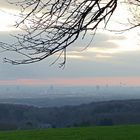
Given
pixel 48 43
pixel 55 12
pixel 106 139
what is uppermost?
pixel 55 12

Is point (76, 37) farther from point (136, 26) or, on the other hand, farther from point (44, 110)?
point (44, 110)

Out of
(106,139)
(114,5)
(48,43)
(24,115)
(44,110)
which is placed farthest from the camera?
(44,110)

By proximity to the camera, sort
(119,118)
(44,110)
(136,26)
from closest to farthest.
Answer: (136,26)
(119,118)
(44,110)

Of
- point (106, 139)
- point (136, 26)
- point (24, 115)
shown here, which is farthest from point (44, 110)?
point (136, 26)

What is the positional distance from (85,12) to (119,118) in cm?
4810

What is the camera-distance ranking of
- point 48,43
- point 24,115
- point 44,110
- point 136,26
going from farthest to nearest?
point 44,110, point 24,115, point 136,26, point 48,43

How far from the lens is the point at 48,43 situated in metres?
6.04

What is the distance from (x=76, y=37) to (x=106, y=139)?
40.6 ft

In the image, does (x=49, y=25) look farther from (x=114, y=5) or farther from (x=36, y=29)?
(x=114, y=5)

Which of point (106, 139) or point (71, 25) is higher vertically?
point (71, 25)

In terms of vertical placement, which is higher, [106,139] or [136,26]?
[136,26]

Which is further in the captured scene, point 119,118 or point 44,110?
point 44,110

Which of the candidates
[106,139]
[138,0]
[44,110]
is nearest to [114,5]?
[138,0]

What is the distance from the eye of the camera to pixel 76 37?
6.19 m
